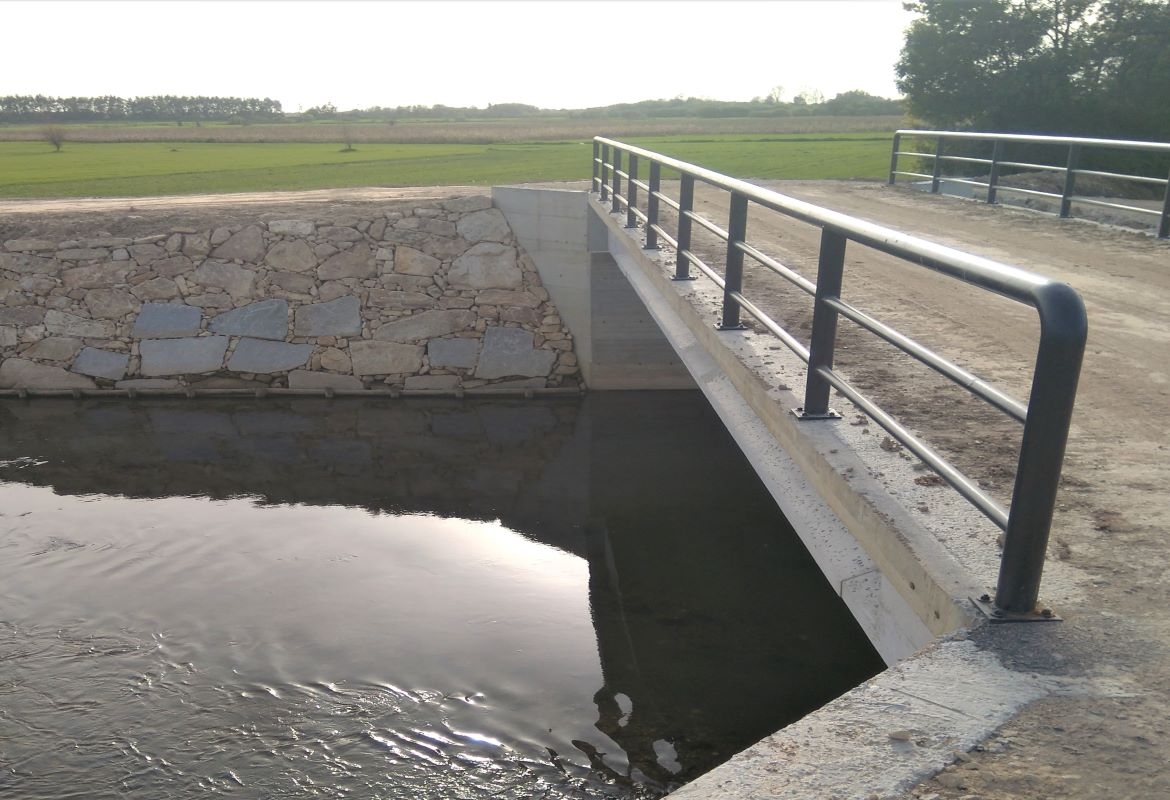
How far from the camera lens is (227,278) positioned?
57.8ft

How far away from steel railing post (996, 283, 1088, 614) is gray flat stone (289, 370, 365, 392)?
49.6 ft

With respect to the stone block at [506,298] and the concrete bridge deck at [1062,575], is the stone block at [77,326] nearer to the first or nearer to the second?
the stone block at [506,298]

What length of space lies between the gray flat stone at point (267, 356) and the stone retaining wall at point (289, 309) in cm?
3

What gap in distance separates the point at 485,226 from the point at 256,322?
15.2 feet

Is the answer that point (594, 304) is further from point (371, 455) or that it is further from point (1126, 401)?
point (1126, 401)

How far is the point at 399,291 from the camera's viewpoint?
17562mm

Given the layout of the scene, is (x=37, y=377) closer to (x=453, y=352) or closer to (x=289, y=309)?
(x=289, y=309)

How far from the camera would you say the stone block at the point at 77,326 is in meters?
17.2

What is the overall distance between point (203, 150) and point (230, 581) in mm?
34452

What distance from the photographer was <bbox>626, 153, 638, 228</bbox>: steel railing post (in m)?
10.9

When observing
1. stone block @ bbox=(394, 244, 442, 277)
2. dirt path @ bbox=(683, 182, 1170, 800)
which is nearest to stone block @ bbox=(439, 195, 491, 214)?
stone block @ bbox=(394, 244, 442, 277)

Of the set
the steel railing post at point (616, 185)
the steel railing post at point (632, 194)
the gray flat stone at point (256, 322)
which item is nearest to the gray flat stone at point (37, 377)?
the gray flat stone at point (256, 322)

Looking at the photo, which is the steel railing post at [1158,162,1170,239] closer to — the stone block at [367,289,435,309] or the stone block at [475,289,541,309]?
the stone block at [475,289,541,309]

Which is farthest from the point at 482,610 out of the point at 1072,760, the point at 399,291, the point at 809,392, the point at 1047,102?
the point at 1047,102
